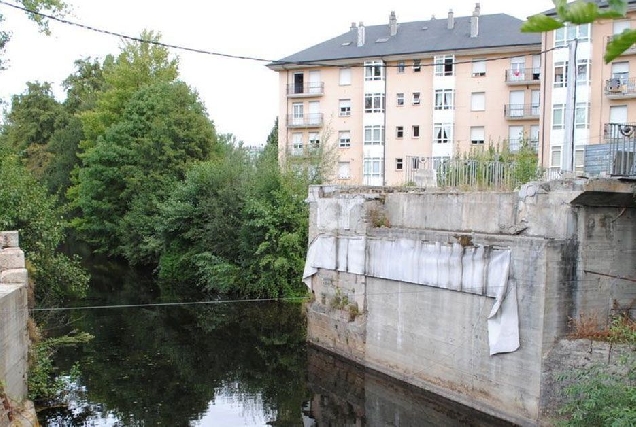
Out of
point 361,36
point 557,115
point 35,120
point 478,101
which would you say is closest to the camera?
point 557,115

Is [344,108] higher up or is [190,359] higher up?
[344,108]

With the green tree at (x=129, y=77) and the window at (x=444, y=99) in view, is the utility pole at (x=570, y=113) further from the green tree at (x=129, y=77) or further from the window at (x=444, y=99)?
the green tree at (x=129, y=77)

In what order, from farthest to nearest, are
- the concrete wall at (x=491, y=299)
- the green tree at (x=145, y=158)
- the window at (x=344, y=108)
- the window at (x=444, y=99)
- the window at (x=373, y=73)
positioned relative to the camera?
the window at (x=344, y=108) < the window at (x=373, y=73) < the window at (x=444, y=99) < the green tree at (x=145, y=158) < the concrete wall at (x=491, y=299)

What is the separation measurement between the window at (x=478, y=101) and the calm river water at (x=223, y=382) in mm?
23166

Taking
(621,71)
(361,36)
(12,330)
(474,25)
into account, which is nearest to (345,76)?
(361,36)

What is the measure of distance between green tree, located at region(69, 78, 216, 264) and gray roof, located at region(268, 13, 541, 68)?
7.00 meters

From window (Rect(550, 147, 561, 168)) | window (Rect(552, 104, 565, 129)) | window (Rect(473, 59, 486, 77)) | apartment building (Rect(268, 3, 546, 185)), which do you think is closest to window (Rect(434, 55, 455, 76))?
apartment building (Rect(268, 3, 546, 185))

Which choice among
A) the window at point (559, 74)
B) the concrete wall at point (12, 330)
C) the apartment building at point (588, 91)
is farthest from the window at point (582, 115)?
the concrete wall at point (12, 330)

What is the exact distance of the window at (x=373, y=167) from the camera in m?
45.7

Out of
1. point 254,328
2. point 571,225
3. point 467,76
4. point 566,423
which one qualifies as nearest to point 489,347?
point 571,225

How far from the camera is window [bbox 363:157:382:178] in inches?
1800

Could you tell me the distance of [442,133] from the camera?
44031 mm

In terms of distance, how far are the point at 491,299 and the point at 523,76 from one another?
3054 centimetres

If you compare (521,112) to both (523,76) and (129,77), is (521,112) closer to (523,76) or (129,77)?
(523,76)
